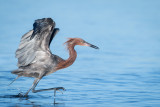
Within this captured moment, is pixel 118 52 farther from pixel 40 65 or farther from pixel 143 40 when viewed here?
pixel 40 65

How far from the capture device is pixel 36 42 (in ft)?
30.2

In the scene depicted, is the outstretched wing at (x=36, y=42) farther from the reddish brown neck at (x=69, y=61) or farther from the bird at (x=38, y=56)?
the reddish brown neck at (x=69, y=61)

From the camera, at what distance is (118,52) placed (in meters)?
14.3

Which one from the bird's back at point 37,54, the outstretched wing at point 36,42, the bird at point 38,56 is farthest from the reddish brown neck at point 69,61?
the outstretched wing at point 36,42

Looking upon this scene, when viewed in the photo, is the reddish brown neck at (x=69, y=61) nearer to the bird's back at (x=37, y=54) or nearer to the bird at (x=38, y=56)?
the bird at (x=38, y=56)

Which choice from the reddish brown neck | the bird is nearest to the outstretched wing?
the bird

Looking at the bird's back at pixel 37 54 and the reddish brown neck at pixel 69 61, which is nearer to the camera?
the bird's back at pixel 37 54

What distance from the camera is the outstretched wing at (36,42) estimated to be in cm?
884

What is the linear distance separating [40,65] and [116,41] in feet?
21.9

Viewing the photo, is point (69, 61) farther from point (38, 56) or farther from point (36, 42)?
point (36, 42)

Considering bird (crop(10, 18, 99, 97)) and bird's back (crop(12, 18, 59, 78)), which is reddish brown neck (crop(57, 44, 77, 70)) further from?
bird's back (crop(12, 18, 59, 78))

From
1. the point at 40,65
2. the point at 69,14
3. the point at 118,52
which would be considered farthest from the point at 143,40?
the point at 40,65

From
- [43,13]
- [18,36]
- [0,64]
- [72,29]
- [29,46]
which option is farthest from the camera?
[43,13]

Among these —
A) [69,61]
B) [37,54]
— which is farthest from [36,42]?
[69,61]
